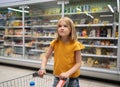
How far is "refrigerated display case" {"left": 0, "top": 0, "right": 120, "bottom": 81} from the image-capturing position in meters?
3.78

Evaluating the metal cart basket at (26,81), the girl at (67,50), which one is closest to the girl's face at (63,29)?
the girl at (67,50)

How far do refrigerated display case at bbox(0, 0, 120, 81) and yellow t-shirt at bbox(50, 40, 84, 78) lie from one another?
7.52ft

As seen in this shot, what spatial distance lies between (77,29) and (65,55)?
9.81 ft

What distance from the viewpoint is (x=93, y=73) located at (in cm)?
374

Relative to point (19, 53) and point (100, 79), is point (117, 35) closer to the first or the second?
point (100, 79)

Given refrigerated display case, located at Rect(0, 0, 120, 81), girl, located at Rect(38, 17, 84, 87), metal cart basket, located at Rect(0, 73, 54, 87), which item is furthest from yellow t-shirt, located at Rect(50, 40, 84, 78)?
refrigerated display case, located at Rect(0, 0, 120, 81)

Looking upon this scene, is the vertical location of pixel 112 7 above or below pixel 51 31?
above

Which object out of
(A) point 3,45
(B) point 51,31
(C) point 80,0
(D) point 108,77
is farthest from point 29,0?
(D) point 108,77

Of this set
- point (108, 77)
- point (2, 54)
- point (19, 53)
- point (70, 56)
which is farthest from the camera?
point (2, 54)

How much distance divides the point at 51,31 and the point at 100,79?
5.98 ft

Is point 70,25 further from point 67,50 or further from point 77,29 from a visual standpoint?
point 77,29

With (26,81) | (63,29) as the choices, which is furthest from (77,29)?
(63,29)

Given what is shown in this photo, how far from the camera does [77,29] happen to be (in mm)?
4379

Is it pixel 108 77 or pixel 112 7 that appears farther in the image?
pixel 112 7
